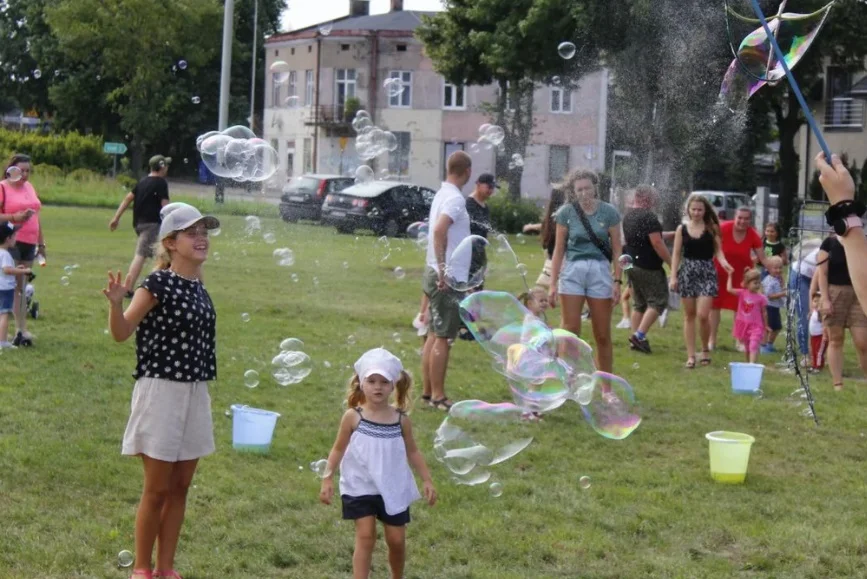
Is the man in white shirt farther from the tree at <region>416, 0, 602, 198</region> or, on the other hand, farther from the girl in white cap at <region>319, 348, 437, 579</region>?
the tree at <region>416, 0, 602, 198</region>

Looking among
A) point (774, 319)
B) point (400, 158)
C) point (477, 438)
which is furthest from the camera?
point (400, 158)

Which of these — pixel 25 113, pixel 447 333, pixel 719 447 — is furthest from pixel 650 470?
pixel 25 113

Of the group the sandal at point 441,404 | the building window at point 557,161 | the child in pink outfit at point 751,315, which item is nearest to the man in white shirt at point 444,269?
the sandal at point 441,404

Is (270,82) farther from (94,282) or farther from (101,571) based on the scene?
(101,571)

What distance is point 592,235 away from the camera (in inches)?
333

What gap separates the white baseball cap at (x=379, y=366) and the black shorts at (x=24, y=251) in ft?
20.9

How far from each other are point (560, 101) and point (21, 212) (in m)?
29.4

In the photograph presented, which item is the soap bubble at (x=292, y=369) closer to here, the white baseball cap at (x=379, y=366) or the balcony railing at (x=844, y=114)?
the white baseball cap at (x=379, y=366)

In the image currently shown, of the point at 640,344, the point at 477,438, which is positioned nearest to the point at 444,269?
the point at 477,438

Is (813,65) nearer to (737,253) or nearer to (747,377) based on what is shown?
(737,253)

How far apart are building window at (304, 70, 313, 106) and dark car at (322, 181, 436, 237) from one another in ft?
73.2

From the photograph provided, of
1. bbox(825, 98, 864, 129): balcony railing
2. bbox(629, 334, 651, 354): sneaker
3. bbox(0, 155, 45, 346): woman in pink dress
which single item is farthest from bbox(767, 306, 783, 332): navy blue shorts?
bbox(825, 98, 864, 129): balcony railing

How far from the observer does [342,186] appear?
27.8 m

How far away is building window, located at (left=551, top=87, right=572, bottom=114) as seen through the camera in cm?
3728
